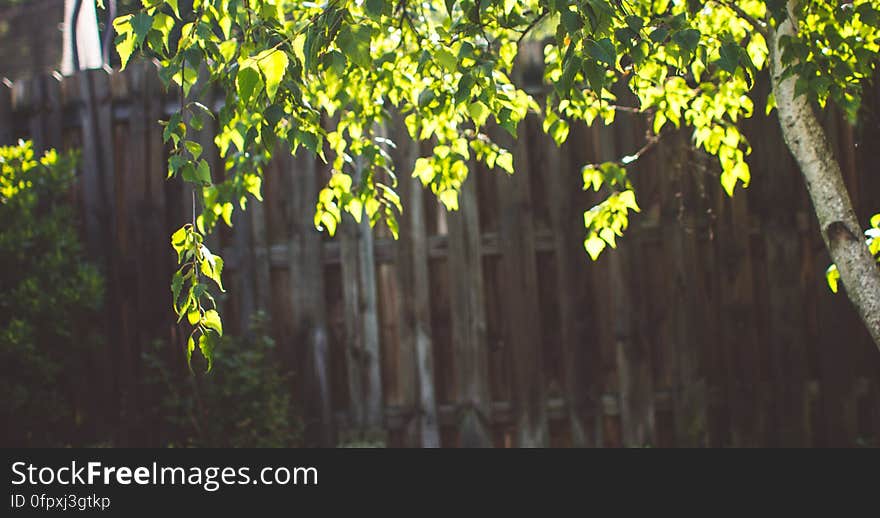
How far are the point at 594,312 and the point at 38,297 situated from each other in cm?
292

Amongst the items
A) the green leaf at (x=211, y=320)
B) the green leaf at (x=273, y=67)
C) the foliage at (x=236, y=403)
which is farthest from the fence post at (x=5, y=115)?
the green leaf at (x=273, y=67)

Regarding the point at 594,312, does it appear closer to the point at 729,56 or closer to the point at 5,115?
the point at 729,56

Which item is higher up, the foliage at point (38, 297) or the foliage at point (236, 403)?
the foliage at point (38, 297)

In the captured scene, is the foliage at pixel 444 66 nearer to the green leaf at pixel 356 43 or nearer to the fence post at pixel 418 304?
the green leaf at pixel 356 43

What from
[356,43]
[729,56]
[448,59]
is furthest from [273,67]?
[729,56]

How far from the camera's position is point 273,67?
164cm

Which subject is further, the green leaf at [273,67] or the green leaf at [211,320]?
the green leaf at [211,320]

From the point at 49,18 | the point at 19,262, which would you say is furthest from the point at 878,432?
the point at 49,18

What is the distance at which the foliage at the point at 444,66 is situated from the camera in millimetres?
1730

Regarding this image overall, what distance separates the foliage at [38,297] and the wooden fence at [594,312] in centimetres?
118

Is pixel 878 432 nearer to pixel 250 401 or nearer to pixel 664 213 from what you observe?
pixel 664 213

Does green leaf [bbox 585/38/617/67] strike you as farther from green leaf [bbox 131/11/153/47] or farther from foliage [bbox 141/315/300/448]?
foliage [bbox 141/315/300/448]

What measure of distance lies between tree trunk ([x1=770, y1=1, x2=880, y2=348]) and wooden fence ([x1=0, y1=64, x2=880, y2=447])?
179cm

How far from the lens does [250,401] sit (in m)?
4.30
